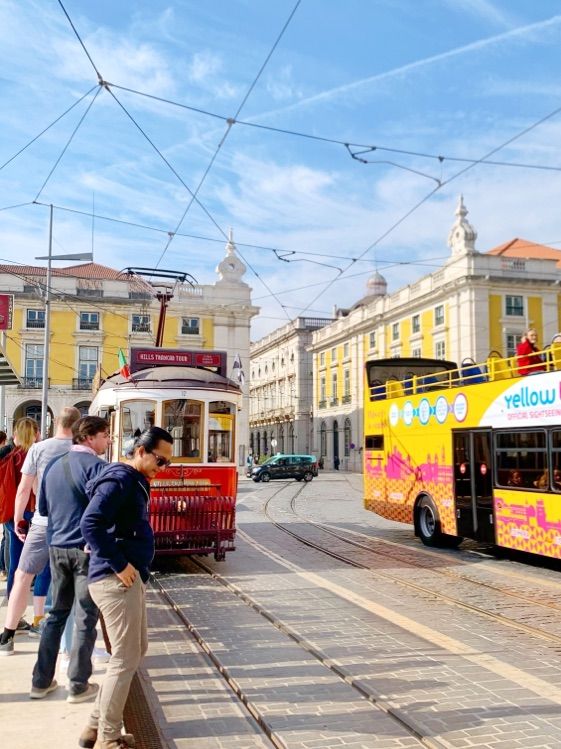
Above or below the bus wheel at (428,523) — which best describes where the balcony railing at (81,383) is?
above

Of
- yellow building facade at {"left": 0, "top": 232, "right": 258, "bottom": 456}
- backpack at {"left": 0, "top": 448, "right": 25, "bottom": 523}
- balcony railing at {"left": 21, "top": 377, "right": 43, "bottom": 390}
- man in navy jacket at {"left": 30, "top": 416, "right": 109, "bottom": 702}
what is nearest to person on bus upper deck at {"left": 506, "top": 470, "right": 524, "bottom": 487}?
backpack at {"left": 0, "top": 448, "right": 25, "bottom": 523}

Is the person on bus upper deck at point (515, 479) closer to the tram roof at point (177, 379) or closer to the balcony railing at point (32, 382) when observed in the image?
the tram roof at point (177, 379)

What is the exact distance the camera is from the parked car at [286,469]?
44281 millimetres

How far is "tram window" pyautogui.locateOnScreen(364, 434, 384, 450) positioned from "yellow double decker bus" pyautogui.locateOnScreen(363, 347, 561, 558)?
0.07 feet

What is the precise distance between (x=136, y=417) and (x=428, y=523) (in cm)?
634

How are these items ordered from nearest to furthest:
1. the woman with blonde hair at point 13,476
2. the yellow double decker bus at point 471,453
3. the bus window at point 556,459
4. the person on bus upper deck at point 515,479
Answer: the woman with blonde hair at point 13,476 → the bus window at point 556,459 → the yellow double decker bus at point 471,453 → the person on bus upper deck at point 515,479

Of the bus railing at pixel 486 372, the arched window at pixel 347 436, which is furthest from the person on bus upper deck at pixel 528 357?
the arched window at pixel 347 436

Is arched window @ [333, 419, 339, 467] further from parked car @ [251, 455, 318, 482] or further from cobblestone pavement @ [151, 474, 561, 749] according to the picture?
cobblestone pavement @ [151, 474, 561, 749]

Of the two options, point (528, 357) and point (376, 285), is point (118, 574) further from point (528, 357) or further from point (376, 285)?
point (376, 285)

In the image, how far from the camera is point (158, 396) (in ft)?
36.3

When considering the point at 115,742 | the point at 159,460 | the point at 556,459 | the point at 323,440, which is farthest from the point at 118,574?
the point at 323,440

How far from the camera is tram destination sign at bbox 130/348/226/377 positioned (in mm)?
12273

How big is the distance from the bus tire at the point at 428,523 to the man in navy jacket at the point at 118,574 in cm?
1024

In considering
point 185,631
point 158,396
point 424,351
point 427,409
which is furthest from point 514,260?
point 185,631
